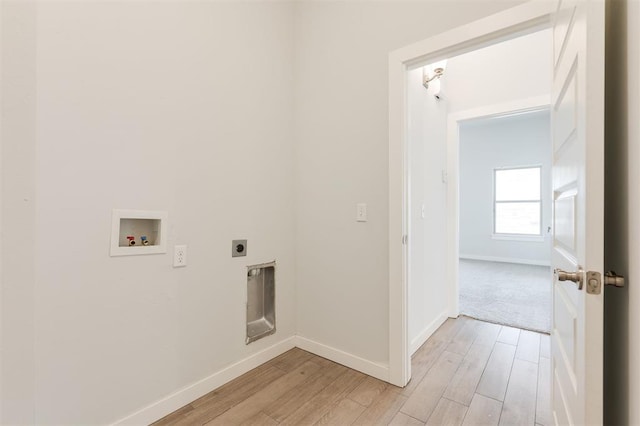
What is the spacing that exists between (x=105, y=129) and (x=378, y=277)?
5.91ft

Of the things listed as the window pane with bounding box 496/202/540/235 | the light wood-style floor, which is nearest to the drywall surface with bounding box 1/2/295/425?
the light wood-style floor

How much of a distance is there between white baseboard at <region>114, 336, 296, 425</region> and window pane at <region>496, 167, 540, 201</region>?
6263mm

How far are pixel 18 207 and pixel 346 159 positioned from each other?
178 centimetres

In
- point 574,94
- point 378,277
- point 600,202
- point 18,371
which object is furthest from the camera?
point 378,277

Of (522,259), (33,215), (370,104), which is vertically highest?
(370,104)

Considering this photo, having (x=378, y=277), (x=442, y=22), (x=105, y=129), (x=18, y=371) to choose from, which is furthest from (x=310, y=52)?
(x=18, y=371)

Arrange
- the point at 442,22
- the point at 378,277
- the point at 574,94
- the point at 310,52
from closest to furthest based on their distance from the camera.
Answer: the point at 574,94
the point at 442,22
the point at 378,277
the point at 310,52

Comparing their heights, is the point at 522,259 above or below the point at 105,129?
below

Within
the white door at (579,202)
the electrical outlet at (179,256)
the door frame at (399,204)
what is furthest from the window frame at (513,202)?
the electrical outlet at (179,256)

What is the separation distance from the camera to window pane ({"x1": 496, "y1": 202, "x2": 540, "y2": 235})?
20.0ft

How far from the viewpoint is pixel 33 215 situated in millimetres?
1187

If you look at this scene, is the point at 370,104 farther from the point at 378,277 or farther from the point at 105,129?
the point at 105,129

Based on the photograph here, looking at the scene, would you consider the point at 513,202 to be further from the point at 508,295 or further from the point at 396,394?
the point at 396,394

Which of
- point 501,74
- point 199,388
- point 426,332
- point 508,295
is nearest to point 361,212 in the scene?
point 426,332
